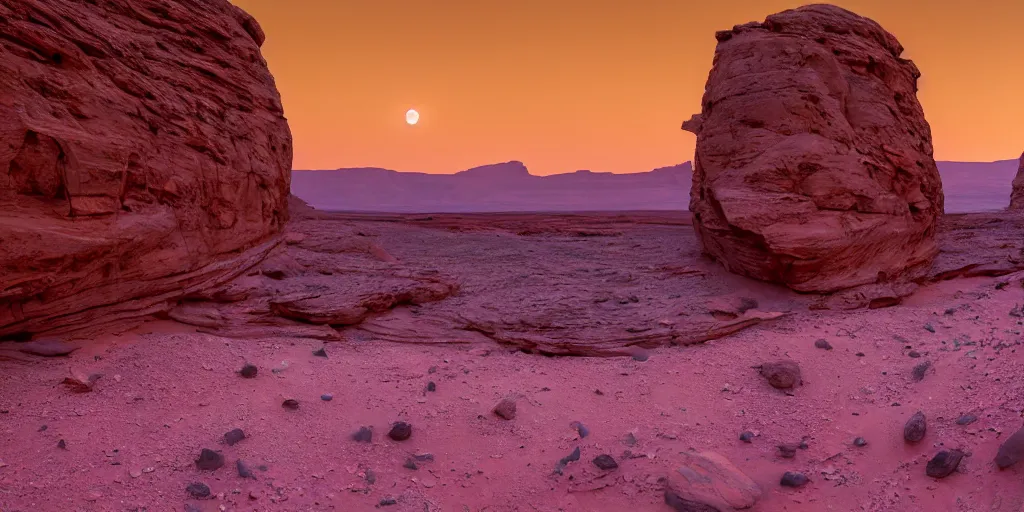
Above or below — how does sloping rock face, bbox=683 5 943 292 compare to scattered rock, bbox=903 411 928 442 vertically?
above

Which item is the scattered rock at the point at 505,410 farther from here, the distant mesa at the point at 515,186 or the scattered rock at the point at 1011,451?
the distant mesa at the point at 515,186

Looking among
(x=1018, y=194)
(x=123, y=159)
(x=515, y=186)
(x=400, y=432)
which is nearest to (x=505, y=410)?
(x=400, y=432)

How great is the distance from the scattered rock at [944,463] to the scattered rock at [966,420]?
0.45m

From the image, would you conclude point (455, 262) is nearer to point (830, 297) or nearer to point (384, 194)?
point (830, 297)

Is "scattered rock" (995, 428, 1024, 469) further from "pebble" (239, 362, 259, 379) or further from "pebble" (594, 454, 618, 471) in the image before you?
"pebble" (239, 362, 259, 379)

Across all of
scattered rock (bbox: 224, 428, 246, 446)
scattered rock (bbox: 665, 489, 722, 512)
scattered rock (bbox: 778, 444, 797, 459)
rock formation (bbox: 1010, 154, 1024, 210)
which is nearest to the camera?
scattered rock (bbox: 665, 489, 722, 512)

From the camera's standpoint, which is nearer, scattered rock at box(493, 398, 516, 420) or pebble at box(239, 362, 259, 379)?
scattered rock at box(493, 398, 516, 420)

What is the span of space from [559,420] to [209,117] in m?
4.89

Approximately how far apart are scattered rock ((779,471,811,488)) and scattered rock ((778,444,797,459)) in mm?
277

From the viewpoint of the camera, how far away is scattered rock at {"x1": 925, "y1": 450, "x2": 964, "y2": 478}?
147 inches

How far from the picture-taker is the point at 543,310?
274 inches

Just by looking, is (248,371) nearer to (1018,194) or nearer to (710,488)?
(710,488)

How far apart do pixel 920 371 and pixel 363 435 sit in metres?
4.74

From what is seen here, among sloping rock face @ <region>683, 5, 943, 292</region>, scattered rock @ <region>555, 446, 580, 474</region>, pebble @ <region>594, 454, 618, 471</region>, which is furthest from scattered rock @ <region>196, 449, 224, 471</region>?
sloping rock face @ <region>683, 5, 943, 292</region>
